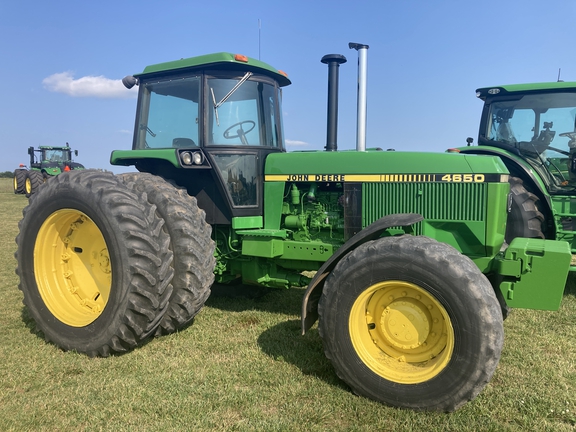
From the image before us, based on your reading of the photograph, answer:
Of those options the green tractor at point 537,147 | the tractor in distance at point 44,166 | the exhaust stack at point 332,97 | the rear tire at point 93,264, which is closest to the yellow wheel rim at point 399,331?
the rear tire at point 93,264

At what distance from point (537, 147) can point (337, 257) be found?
A: 4.87m

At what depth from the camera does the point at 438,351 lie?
10.4ft

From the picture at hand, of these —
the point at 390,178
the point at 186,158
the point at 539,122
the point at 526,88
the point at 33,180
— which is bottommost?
the point at 33,180

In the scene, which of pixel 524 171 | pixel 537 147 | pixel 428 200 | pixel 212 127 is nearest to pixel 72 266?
pixel 212 127

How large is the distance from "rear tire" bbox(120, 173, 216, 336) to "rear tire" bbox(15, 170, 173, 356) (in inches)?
6.3

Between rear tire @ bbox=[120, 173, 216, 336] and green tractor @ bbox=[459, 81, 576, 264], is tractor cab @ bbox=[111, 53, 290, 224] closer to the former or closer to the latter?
rear tire @ bbox=[120, 173, 216, 336]

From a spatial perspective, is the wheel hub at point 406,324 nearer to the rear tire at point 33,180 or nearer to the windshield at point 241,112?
the windshield at point 241,112

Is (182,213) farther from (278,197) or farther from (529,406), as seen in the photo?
(529,406)

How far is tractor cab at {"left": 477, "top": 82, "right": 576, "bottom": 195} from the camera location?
6.71 metres

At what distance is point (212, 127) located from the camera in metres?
4.39

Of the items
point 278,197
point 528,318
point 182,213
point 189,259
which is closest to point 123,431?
point 189,259

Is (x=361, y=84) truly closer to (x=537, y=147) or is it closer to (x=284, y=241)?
(x=284, y=241)

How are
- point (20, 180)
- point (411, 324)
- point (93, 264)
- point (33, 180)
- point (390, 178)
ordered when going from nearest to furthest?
point (411, 324), point (390, 178), point (93, 264), point (33, 180), point (20, 180)

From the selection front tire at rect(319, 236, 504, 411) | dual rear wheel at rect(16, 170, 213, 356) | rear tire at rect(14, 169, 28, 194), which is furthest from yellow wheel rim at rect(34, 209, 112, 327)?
rear tire at rect(14, 169, 28, 194)
